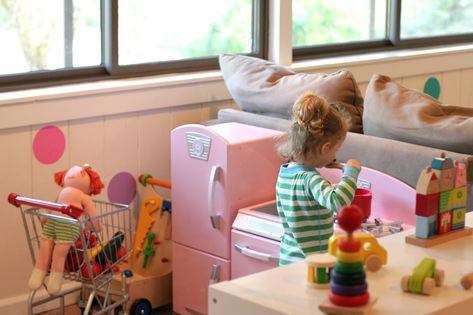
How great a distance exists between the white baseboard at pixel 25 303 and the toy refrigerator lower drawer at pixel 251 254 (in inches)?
28.1

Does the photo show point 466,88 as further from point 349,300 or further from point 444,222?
point 349,300

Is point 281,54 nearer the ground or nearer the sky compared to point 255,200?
nearer the sky

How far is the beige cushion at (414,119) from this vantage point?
305cm

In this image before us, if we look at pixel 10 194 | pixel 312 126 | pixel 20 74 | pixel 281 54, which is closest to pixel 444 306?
pixel 312 126

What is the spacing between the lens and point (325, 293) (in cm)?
180

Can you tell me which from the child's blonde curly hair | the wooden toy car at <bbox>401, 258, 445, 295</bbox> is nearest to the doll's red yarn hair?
the child's blonde curly hair

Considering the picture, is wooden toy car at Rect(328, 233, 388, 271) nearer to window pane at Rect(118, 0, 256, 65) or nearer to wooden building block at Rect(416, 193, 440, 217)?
wooden building block at Rect(416, 193, 440, 217)

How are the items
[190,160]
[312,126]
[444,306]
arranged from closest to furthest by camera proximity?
[444,306], [312,126], [190,160]

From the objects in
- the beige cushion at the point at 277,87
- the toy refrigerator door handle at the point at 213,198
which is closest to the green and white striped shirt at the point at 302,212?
the toy refrigerator door handle at the point at 213,198

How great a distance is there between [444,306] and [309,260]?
10.8 inches

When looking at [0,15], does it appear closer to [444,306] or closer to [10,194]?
[10,194]

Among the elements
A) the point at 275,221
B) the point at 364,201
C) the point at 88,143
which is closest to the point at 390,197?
the point at 364,201

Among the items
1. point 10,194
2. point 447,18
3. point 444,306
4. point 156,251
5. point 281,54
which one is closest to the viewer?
point 444,306

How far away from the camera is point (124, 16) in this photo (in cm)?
392
